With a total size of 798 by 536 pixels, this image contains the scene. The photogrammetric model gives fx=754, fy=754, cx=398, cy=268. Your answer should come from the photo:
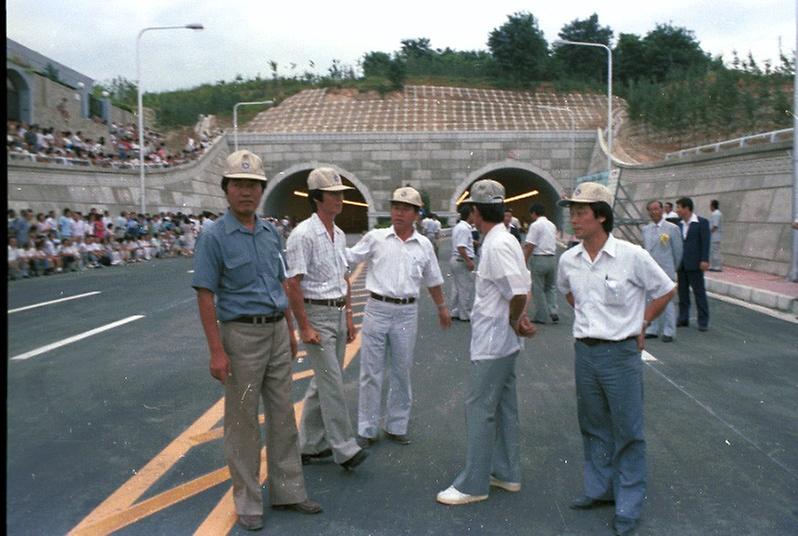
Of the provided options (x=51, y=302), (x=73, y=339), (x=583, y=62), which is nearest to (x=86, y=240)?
(x=51, y=302)

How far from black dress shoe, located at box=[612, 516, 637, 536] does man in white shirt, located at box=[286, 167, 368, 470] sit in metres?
1.63

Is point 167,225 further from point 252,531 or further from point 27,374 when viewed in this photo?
point 252,531

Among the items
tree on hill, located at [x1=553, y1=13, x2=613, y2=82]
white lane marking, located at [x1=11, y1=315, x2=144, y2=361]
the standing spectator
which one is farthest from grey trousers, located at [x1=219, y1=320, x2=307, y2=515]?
tree on hill, located at [x1=553, y1=13, x2=613, y2=82]

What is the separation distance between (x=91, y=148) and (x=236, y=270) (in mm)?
30745

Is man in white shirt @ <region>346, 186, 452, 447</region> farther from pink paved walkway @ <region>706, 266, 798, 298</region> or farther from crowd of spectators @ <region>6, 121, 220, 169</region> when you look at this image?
crowd of spectators @ <region>6, 121, 220, 169</region>

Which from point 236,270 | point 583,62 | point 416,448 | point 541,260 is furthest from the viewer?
point 583,62

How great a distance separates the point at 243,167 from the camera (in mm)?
4141

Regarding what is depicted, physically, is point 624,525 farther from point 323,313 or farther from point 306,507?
point 323,313

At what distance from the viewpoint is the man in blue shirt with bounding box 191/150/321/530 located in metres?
4.05

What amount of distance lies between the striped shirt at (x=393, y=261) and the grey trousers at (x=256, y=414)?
146 cm

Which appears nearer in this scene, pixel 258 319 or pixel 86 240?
pixel 258 319

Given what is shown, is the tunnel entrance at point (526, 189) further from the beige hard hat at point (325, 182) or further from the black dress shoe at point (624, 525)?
the black dress shoe at point (624, 525)

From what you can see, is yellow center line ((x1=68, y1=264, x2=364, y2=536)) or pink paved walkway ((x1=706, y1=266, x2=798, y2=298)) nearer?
yellow center line ((x1=68, y1=264, x2=364, y2=536))

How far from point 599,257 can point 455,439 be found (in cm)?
200
